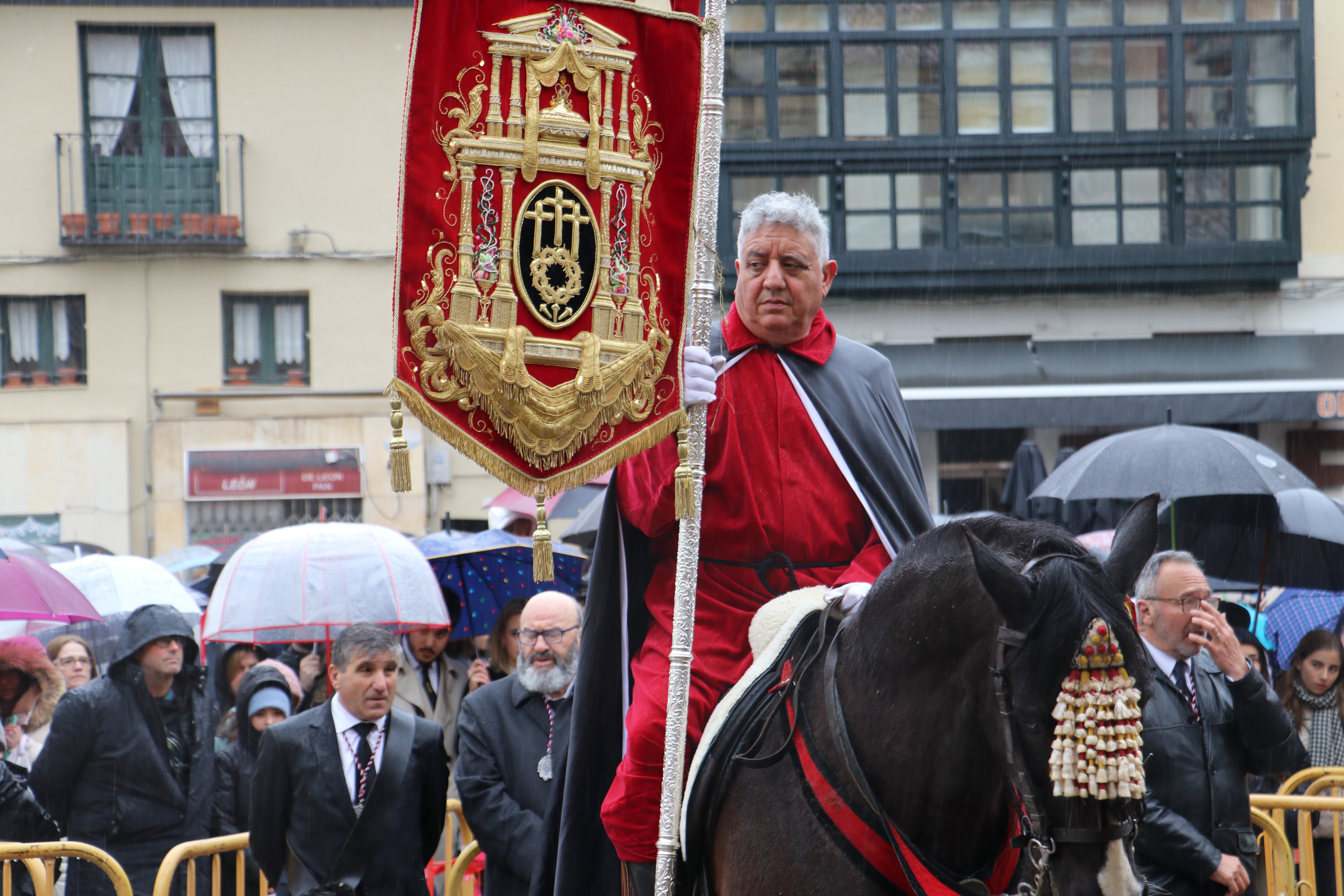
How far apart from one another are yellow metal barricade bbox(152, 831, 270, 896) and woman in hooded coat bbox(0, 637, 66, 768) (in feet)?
6.30

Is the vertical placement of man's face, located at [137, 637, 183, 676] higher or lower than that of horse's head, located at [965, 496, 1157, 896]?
lower

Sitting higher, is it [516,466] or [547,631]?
[516,466]

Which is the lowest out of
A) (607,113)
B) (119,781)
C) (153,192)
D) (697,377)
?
(119,781)

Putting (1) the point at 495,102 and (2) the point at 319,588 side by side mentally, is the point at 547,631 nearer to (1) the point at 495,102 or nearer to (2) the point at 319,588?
(2) the point at 319,588

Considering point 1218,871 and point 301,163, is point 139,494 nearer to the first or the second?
point 301,163

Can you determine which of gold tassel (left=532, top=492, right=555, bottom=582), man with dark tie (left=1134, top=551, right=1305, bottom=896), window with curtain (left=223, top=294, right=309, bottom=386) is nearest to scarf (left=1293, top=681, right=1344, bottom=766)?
man with dark tie (left=1134, top=551, right=1305, bottom=896)

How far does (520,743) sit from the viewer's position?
6.04 m

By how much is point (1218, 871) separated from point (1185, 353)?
16.5 m

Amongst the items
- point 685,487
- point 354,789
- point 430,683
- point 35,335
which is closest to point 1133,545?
point 685,487

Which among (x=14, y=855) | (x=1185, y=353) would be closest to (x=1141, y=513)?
(x=14, y=855)

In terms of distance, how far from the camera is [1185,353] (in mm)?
20547

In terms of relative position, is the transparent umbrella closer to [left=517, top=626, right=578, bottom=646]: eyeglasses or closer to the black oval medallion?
[left=517, top=626, right=578, bottom=646]: eyeglasses

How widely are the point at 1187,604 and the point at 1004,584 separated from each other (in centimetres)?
304

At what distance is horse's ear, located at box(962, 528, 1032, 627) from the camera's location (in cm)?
277
